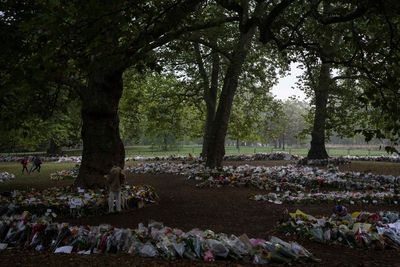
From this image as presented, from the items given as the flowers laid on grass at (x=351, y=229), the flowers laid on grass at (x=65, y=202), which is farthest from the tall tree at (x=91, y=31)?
the flowers laid on grass at (x=65, y=202)

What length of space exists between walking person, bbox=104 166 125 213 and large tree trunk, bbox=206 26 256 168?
10.3 m

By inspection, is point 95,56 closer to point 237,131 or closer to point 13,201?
point 13,201

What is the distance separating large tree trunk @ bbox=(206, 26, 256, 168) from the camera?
73.9ft

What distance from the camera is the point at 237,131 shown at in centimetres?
3834

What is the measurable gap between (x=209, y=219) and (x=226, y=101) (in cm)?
1137

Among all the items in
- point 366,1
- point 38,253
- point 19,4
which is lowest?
point 38,253

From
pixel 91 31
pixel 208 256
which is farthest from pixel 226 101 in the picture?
pixel 91 31

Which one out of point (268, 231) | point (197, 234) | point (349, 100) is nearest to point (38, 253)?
point (197, 234)

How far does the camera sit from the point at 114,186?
12914 millimetres

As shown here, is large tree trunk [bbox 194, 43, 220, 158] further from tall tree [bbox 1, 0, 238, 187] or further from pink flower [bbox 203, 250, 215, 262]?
pink flower [bbox 203, 250, 215, 262]

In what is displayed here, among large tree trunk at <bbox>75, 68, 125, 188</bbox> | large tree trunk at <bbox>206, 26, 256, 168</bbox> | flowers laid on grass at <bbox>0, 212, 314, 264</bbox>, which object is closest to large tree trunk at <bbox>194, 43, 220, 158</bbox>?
large tree trunk at <bbox>206, 26, 256, 168</bbox>

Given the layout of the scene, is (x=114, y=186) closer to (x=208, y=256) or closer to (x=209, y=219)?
(x=209, y=219)

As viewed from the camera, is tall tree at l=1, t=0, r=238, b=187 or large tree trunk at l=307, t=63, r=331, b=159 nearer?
tall tree at l=1, t=0, r=238, b=187

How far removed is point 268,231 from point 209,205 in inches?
175
